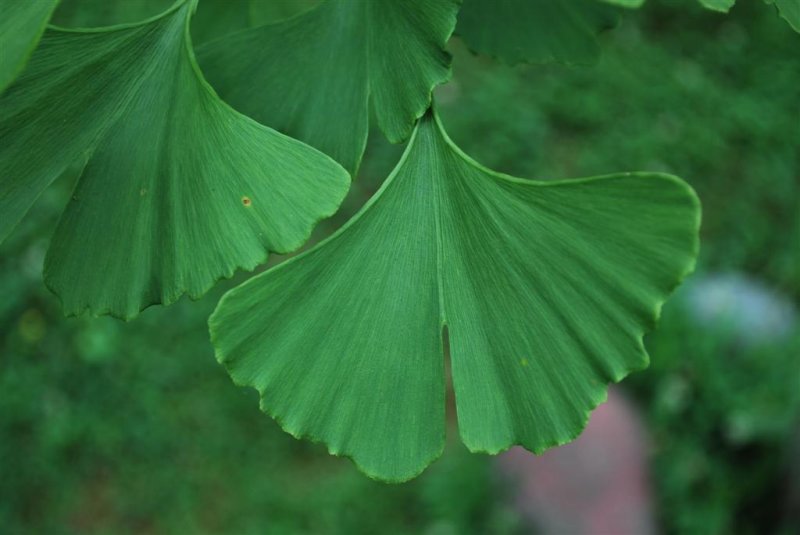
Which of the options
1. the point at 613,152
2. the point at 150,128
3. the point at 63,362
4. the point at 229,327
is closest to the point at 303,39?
the point at 150,128

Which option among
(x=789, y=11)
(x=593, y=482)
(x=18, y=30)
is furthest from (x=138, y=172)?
(x=593, y=482)

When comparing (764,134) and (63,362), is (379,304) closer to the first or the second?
(63,362)

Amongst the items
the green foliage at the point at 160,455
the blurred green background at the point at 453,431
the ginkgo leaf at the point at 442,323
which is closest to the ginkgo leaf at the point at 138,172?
the ginkgo leaf at the point at 442,323

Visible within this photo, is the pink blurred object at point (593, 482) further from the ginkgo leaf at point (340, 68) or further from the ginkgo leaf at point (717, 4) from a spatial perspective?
the ginkgo leaf at point (717, 4)

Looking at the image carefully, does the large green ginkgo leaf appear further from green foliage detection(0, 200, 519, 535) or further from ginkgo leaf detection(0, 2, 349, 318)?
green foliage detection(0, 200, 519, 535)

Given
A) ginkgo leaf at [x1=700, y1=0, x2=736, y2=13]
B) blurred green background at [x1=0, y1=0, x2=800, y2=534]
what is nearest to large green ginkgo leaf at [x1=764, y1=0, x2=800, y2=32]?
ginkgo leaf at [x1=700, y1=0, x2=736, y2=13]

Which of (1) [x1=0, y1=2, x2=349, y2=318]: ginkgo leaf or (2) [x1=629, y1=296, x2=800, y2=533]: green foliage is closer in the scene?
(1) [x1=0, y1=2, x2=349, y2=318]: ginkgo leaf

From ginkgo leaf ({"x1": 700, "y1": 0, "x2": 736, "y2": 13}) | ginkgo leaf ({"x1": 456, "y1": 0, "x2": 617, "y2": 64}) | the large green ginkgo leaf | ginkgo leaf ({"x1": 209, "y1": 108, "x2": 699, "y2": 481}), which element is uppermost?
ginkgo leaf ({"x1": 700, "y1": 0, "x2": 736, "y2": 13})
